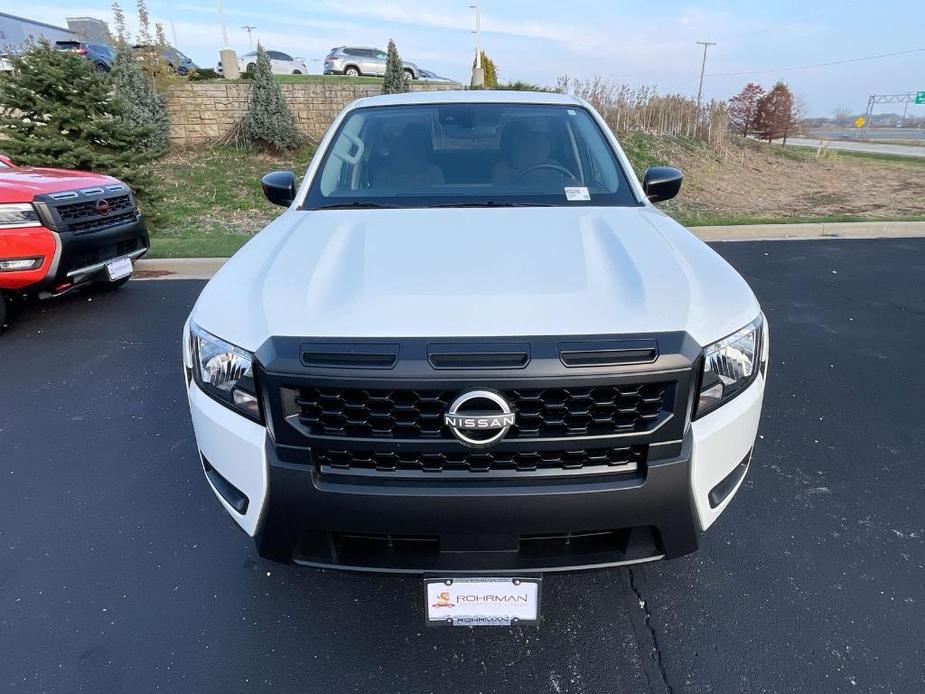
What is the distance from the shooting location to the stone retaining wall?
54.7ft

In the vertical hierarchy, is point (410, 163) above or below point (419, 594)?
above

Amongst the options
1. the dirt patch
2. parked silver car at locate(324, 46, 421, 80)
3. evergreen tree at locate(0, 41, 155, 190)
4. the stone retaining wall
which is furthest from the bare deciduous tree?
evergreen tree at locate(0, 41, 155, 190)

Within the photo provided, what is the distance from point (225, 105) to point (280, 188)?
1625cm

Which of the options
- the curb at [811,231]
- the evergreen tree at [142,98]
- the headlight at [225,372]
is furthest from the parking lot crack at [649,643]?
the evergreen tree at [142,98]

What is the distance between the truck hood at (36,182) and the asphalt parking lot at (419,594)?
2.21 meters

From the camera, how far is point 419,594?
7.36 ft

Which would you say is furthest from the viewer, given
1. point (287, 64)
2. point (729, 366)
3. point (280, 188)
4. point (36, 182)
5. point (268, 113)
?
point (287, 64)

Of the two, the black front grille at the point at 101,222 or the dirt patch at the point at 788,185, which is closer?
the black front grille at the point at 101,222

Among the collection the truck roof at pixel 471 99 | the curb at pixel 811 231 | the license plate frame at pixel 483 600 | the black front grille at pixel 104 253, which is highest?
the truck roof at pixel 471 99

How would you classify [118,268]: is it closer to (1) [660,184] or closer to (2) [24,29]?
(1) [660,184]

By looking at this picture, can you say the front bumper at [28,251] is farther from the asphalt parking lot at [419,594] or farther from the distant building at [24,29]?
the distant building at [24,29]

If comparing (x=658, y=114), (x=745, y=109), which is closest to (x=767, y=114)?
(x=745, y=109)

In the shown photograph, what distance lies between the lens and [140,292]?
6148mm

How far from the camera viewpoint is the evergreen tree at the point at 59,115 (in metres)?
7.80
